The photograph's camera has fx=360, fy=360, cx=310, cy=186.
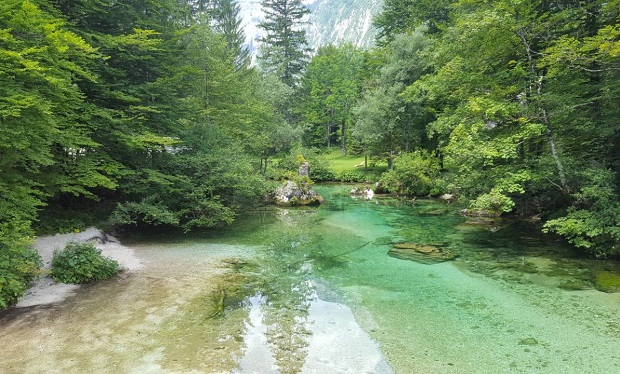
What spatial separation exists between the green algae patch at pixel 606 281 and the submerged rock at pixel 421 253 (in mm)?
3446

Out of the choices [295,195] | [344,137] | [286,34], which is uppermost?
[286,34]

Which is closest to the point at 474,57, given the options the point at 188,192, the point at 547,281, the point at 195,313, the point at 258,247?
the point at 547,281

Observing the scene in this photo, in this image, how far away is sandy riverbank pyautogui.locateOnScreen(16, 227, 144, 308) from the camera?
24.2 feet

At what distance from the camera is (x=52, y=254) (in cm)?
911

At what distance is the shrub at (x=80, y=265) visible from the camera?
8.27 m

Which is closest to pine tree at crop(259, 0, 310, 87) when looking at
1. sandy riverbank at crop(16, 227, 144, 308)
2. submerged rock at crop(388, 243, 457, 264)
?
submerged rock at crop(388, 243, 457, 264)

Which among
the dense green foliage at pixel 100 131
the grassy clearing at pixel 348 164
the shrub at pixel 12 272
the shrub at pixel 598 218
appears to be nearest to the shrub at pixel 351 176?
the grassy clearing at pixel 348 164

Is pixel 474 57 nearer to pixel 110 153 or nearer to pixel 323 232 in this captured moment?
pixel 323 232

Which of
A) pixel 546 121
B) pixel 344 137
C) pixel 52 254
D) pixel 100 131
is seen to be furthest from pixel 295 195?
pixel 344 137

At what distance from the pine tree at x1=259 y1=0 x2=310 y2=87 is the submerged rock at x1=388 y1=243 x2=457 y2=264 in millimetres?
41399

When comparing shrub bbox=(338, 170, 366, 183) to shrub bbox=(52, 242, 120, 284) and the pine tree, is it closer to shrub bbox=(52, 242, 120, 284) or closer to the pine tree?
the pine tree

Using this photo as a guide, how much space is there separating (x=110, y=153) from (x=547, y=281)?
13776 mm

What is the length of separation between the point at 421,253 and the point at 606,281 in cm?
450

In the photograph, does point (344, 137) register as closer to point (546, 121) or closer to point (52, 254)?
point (546, 121)
